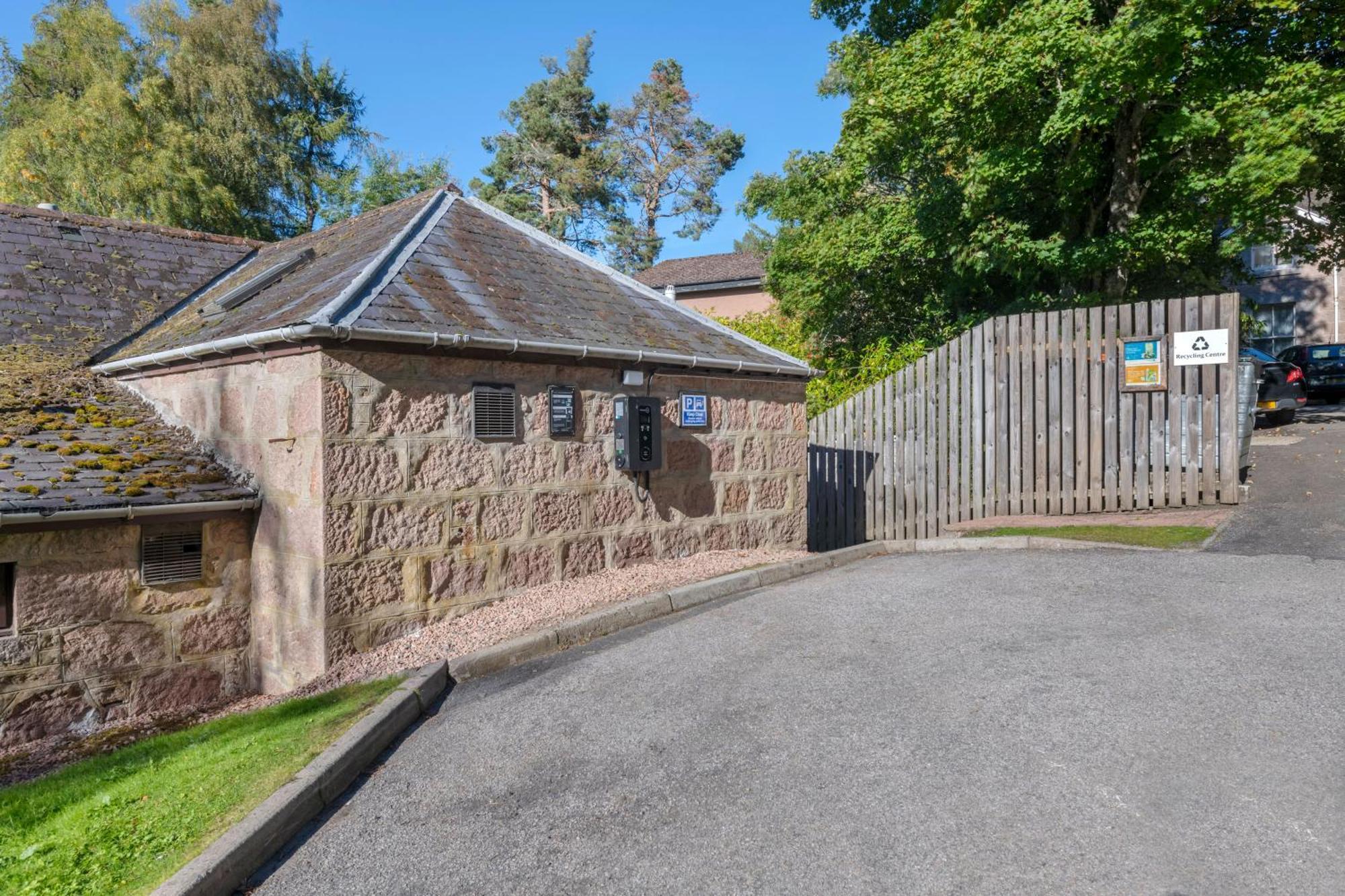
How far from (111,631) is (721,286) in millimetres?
25561

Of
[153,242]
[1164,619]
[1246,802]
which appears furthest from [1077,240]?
[153,242]

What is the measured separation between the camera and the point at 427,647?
6.17 m

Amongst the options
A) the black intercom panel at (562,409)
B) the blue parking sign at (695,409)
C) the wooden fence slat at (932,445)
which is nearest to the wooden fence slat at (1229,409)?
the wooden fence slat at (932,445)

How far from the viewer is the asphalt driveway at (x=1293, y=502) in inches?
307

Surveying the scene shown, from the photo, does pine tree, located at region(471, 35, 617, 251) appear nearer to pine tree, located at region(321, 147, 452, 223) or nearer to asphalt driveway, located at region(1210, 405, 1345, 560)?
pine tree, located at region(321, 147, 452, 223)

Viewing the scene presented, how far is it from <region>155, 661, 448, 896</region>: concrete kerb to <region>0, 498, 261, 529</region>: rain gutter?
2668 mm

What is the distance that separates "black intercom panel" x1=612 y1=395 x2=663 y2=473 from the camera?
7.88 m

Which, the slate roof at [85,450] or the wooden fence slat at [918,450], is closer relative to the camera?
the slate roof at [85,450]

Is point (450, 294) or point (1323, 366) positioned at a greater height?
point (1323, 366)

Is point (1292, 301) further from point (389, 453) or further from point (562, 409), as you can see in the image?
point (389, 453)

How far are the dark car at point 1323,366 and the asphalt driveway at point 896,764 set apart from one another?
1819cm

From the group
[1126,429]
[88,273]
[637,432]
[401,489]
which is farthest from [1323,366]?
[88,273]

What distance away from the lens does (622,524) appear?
8195 millimetres

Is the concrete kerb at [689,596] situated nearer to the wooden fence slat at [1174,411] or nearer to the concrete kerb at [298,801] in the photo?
the concrete kerb at [298,801]
